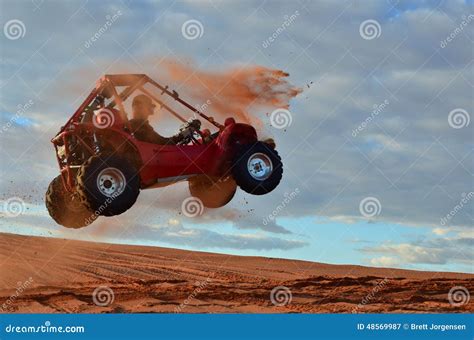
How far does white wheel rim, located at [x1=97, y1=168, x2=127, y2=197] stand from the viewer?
14641 mm

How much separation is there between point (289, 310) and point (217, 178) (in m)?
3.00

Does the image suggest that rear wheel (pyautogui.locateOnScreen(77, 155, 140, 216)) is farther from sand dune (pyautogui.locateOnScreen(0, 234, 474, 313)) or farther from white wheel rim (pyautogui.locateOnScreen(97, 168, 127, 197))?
sand dune (pyautogui.locateOnScreen(0, 234, 474, 313))

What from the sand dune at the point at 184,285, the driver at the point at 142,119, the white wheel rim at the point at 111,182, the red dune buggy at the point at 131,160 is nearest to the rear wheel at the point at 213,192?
the red dune buggy at the point at 131,160

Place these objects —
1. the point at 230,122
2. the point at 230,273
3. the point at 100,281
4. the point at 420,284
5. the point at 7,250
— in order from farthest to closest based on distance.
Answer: the point at 7,250 < the point at 230,273 < the point at 420,284 < the point at 100,281 < the point at 230,122

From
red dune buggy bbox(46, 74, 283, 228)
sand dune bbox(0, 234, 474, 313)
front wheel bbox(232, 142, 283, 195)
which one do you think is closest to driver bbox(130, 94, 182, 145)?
red dune buggy bbox(46, 74, 283, 228)

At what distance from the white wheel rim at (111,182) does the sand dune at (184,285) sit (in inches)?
87.6

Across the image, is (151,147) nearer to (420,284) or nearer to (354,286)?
(354,286)

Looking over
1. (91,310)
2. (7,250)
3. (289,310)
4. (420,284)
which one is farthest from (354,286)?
(7,250)

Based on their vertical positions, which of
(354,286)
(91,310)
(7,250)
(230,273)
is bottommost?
(91,310)

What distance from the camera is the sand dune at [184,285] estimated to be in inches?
621

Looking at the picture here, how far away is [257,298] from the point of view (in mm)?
16625

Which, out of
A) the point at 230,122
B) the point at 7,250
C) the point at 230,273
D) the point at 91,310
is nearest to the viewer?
the point at 91,310

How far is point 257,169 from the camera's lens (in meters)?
16.1

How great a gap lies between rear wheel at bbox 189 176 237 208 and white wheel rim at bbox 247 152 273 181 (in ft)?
2.18
